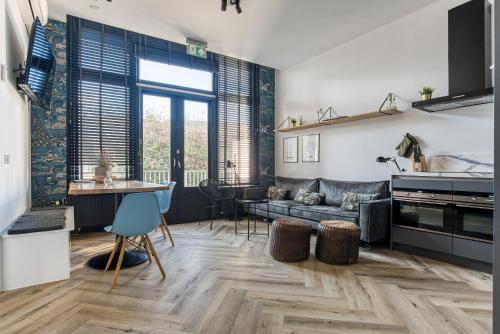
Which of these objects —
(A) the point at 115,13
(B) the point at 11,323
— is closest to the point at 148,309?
(B) the point at 11,323

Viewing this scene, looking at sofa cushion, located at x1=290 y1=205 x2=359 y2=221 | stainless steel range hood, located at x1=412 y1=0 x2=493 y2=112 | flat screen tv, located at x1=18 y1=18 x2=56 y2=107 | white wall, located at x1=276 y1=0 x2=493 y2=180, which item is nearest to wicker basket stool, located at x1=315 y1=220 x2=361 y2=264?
sofa cushion, located at x1=290 y1=205 x2=359 y2=221

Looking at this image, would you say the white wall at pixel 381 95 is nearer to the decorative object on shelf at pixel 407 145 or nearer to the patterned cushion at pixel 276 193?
the decorative object on shelf at pixel 407 145

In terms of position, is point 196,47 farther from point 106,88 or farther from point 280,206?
point 280,206

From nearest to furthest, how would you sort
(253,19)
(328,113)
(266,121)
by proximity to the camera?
(253,19) < (328,113) < (266,121)

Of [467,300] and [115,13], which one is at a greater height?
[115,13]

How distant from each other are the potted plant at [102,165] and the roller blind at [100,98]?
0.17 ft

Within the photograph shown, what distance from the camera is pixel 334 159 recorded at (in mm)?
5000

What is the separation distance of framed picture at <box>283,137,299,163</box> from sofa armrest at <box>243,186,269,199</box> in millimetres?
862

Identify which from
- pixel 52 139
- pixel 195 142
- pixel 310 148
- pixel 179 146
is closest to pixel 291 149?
pixel 310 148

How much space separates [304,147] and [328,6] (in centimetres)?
259

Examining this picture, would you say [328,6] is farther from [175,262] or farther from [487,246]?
[175,262]

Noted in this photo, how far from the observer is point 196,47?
4660 mm

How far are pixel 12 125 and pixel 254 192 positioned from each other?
3.76m

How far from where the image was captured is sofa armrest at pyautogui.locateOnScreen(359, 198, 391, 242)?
339cm
